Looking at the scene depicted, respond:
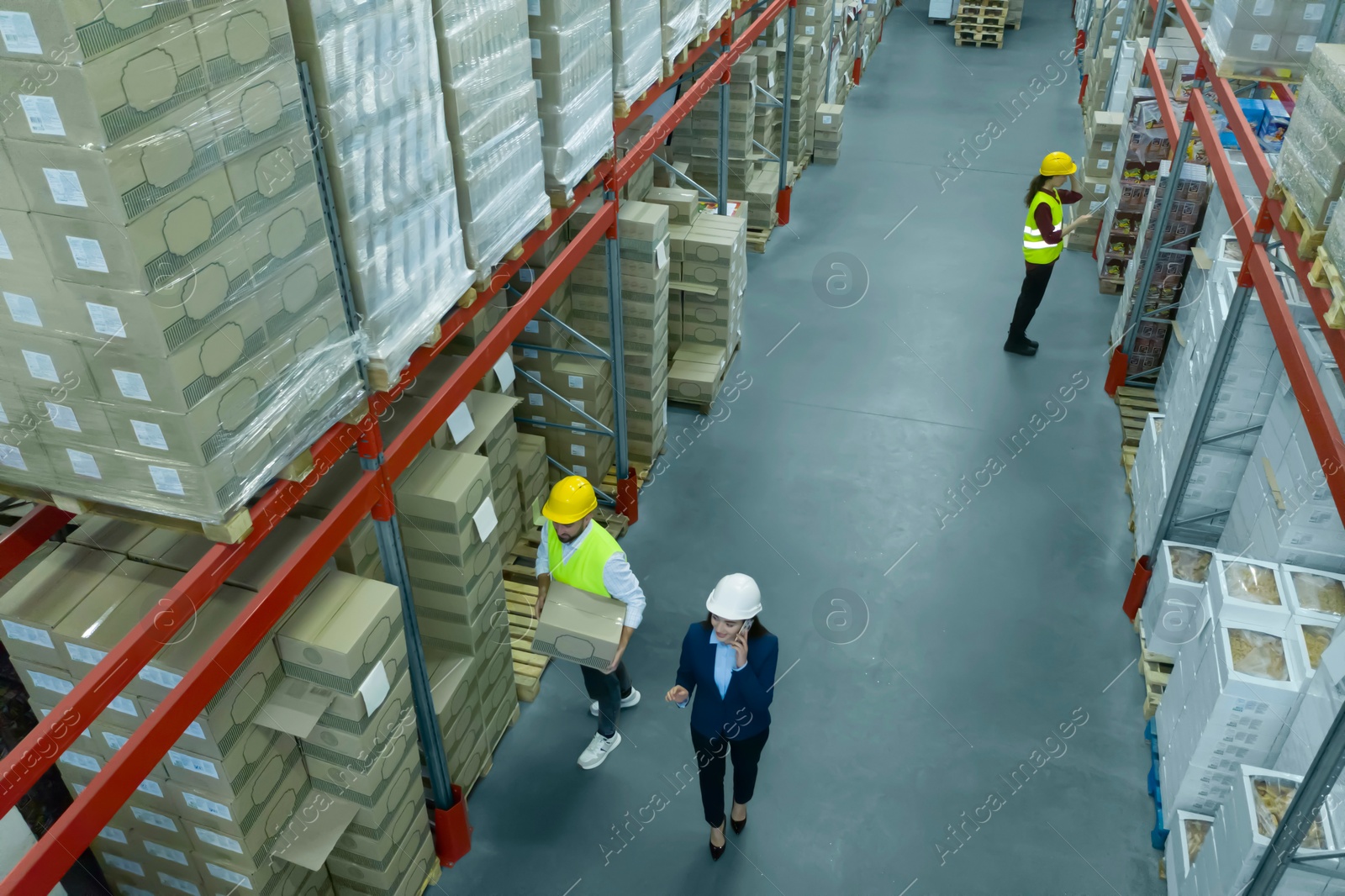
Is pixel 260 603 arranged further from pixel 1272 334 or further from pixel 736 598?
pixel 1272 334

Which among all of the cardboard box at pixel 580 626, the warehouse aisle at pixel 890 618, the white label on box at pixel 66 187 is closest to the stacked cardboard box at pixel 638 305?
the warehouse aisle at pixel 890 618

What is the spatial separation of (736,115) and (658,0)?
4244 millimetres

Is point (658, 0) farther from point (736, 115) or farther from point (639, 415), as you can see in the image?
point (736, 115)

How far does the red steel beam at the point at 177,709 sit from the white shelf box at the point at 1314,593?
468 centimetres

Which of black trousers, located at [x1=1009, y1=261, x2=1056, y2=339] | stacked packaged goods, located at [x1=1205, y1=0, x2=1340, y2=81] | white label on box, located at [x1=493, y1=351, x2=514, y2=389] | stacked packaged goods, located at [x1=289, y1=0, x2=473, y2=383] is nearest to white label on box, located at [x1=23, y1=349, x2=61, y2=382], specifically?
stacked packaged goods, located at [x1=289, y1=0, x2=473, y2=383]

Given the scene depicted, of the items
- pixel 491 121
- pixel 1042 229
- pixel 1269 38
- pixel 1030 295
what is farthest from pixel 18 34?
pixel 1030 295

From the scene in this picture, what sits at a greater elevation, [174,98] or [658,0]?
[174,98]

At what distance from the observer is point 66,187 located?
2.58 meters

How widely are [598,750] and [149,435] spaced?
3536mm

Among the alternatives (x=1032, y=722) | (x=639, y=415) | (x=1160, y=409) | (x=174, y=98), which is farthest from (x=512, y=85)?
(x=1160, y=409)

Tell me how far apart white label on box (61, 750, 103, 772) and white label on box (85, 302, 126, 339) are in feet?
7.32

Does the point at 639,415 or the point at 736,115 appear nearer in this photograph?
the point at 639,415

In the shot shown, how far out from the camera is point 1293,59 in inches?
266

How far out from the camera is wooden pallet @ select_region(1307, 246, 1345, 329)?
4.19m
